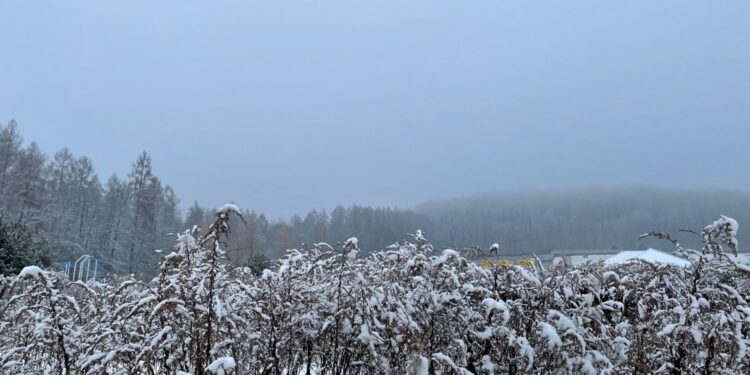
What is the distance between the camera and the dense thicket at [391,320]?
10.1 ft

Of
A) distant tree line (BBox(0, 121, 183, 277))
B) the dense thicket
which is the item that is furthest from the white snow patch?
distant tree line (BBox(0, 121, 183, 277))

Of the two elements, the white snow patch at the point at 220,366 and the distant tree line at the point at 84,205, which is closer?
the white snow patch at the point at 220,366

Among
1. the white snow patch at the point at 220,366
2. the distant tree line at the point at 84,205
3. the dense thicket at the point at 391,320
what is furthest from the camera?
the distant tree line at the point at 84,205

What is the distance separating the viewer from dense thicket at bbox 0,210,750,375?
3070mm

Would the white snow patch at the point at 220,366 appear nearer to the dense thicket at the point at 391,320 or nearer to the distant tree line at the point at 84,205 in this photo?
the dense thicket at the point at 391,320

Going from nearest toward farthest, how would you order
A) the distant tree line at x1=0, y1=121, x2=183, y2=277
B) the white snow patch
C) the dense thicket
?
1. the white snow patch
2. the dense thicket
3. the distant tree line at x1=0, y1=121, x2=183, y2=277

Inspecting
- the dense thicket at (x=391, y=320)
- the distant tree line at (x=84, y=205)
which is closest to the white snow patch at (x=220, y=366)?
the dense thicket at (x=391, y=320)

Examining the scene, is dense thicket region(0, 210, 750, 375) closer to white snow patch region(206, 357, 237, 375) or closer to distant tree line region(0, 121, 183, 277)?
white snow patch region(206, 357, 237, 375)

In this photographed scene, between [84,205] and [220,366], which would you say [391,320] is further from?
[84,205]

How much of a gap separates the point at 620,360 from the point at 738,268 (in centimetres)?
92

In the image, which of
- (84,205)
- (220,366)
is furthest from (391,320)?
(84,205)

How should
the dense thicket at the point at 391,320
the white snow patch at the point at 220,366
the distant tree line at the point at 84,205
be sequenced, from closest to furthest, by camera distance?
the white snow patch at the point at 220,366, the dense thicket at the point at 391,320, the distant tree line at the point at 84,205

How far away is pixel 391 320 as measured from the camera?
3.46m

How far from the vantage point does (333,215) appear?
3187 inches
